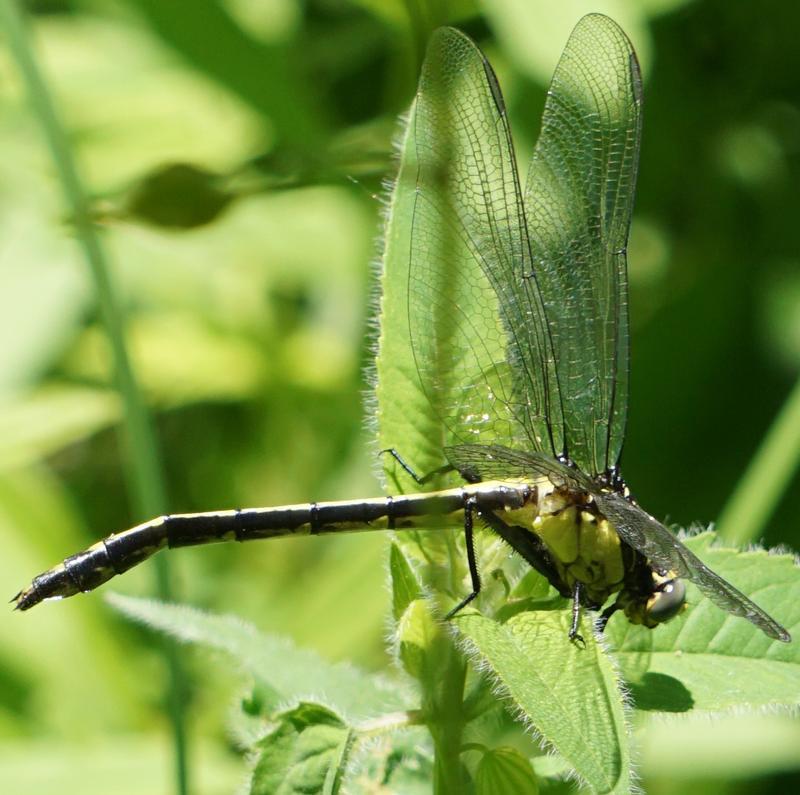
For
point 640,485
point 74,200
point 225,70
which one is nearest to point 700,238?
point 640,485

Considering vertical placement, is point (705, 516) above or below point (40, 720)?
above

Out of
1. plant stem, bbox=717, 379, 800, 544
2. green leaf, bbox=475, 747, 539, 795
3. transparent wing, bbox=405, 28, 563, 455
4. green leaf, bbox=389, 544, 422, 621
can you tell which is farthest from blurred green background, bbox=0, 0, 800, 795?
green leaf, bbox=475, 747, 539, 795

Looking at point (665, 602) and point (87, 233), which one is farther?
point (87, 233)

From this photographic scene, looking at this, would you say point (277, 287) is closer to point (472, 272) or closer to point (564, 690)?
point (472, 272)

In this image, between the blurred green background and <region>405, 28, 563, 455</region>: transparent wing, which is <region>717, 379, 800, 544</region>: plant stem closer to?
the blurred green background

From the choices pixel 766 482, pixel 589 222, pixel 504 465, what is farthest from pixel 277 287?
pixel 504 465

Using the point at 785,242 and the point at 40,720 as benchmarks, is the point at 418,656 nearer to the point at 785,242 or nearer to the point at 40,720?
the point at 40,720

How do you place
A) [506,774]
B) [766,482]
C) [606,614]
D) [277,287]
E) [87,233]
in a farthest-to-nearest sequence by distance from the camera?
[277,287]
[766,482]
[87,233]
[606,614]
[506,774]
